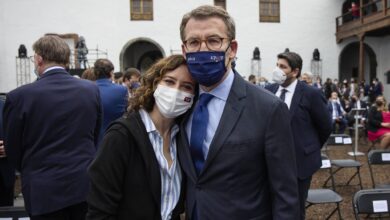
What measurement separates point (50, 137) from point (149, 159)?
1.08m

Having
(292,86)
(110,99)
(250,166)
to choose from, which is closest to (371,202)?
(292,86)

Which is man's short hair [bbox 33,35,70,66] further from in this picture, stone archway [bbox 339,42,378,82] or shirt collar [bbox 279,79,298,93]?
stone archway [bbox 339,42,378,82]

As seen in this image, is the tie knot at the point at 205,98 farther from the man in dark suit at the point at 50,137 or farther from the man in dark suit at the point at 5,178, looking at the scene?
the man in dark suit at the point at 5,178

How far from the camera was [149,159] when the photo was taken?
1.63m

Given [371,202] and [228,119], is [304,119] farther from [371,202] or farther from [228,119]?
[228,119]

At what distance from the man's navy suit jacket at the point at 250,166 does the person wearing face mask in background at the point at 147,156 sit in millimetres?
161

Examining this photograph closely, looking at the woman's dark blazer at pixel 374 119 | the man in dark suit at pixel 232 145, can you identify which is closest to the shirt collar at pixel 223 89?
the man in dark suit at pixel 232 145

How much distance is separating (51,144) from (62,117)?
18cm

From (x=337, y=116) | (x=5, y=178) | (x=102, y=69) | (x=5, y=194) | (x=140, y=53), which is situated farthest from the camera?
(x=140, y=53)

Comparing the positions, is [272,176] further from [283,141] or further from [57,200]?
[57,200]

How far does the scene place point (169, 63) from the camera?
1723 mm

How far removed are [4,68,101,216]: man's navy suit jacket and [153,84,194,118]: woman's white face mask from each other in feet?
3.23

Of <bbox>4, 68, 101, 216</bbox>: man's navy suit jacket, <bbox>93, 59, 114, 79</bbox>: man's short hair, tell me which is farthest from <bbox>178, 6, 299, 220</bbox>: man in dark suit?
<bbox>93, 59, 114, 79</bbox>: man's short hair

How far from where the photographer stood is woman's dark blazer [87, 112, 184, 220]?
5.25 ft
